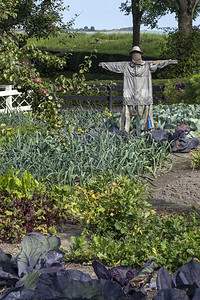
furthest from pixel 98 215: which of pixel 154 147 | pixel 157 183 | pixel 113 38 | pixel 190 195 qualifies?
pixel 113 38

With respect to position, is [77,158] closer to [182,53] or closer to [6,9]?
[6,9]

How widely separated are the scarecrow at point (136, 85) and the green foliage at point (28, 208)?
4.28 metres

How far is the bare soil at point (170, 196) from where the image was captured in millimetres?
3887

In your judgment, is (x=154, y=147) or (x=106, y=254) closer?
(x=106, y=254)

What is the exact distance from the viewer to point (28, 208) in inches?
161

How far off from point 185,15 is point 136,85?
1563 cm

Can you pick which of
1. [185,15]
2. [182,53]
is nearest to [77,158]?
[182,53]

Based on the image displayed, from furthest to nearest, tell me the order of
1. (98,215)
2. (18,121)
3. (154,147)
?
(18,121)
(154,147)
(98,215)

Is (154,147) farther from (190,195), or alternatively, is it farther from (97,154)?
(190,195)

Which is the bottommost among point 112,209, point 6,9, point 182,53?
point 112,209

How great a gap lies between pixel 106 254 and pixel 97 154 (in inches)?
123

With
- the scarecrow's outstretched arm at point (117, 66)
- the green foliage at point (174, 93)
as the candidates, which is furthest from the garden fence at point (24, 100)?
the scarecrow's outstretched arm at point (117, 66)

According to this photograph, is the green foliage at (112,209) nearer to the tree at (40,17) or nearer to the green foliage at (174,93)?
the green foliage at (174,93)

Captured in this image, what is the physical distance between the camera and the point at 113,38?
40750 millimetres
